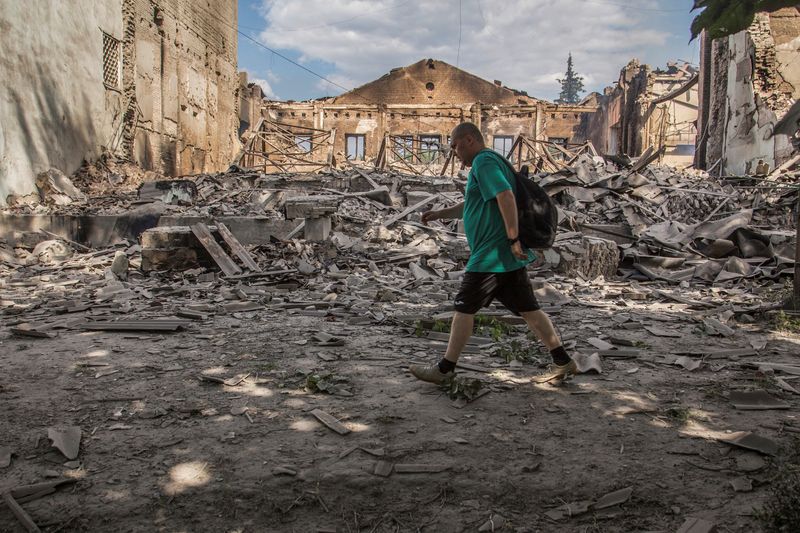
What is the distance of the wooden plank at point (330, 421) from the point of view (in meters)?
A: 2.89

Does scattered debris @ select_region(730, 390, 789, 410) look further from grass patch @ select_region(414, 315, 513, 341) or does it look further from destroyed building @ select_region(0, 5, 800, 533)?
grass patch @ select_region(414, 315, 513, 341)

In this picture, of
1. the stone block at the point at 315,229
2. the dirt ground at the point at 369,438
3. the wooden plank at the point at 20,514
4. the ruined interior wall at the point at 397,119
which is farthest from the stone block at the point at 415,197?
the ruined interior wall at the point at 397,119

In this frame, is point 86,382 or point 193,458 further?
point 86,382

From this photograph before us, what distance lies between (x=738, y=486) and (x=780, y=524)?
375 mm

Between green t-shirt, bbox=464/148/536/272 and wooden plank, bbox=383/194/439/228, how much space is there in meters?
7.59

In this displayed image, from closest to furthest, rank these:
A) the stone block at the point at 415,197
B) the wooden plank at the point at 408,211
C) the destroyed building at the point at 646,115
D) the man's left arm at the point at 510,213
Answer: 1. the man's left arm at the point at 510,213
2. the wooden plank at the point at 408,211
3. the stone block at the point at 415,197
4. the destroyed building at the point at 646,115

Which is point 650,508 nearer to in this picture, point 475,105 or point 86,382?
point 86,382

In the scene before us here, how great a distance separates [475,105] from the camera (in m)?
34.1

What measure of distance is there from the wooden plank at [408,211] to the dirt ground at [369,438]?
6554mm

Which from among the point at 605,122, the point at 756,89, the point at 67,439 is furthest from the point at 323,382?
the point at 605,122

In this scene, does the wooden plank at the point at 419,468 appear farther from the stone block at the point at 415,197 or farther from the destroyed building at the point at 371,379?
the stone block at the point at 415,197

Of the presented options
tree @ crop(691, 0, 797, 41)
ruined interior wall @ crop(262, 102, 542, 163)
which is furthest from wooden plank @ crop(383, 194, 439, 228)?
ruined interior wall @ crop(262, 102, 542, 163)

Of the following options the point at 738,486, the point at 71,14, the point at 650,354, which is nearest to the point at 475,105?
the point at 71,14

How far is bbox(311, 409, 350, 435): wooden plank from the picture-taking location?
2893 mm
